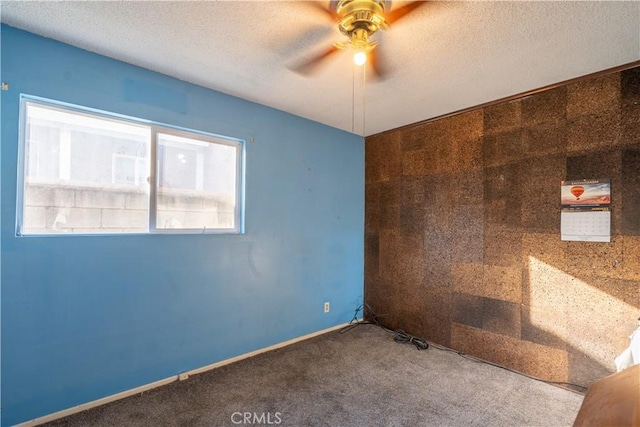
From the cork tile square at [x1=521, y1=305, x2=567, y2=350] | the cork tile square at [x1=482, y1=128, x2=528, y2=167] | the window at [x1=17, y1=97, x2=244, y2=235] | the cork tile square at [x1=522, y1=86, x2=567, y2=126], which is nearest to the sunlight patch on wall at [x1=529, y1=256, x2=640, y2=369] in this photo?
the cork tile square at [x1=521, y1=305, x2=567, y2=350]

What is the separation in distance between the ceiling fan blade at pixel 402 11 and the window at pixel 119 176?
1.67 m

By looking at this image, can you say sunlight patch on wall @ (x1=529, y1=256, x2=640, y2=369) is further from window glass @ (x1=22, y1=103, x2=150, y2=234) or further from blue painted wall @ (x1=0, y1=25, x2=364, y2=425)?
window glass @ (x1=22, y1=103, x2=150, y2=234)

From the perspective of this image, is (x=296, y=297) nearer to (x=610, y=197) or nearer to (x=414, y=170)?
(x=414, y=170)

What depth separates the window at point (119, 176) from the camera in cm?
184

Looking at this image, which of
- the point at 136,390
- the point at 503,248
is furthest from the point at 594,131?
the point at 136,390

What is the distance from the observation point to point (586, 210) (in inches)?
84.7

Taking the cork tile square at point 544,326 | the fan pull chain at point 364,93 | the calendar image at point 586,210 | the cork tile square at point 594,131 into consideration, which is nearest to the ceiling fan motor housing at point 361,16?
the fan pull chain at point 364,93

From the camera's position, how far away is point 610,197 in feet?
6.79

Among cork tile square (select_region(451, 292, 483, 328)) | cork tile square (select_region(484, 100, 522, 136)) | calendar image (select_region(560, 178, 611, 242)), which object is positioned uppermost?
cork tile square (select_region(484, 100, 522, 136))

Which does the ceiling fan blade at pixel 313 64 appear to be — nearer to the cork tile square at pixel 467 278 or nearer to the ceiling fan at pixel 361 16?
the ceiling fan at pixel 361 16

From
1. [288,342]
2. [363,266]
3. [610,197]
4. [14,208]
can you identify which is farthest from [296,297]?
[610,197]

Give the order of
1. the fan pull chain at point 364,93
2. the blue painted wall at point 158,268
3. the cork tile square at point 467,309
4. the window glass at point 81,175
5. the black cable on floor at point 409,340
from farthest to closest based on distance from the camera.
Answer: the black cable on floor at point 409,340
the cork tile square at point 467,309
the fan pull chain at point 364,93
the window glass at point 81,175
the blue painted wall at point 158,268

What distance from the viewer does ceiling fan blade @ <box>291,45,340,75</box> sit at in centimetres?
191

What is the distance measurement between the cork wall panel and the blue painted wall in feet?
2.77
